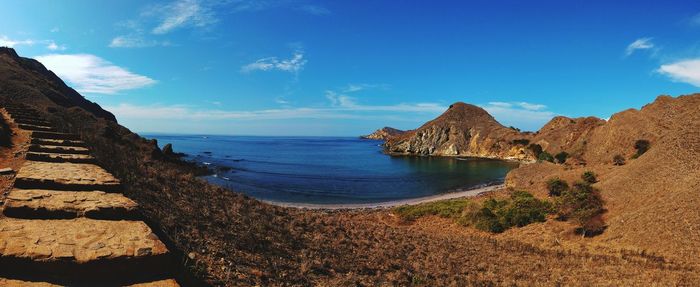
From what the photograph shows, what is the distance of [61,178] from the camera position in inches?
237

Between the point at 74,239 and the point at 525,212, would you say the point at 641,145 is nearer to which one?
the point at 525,212

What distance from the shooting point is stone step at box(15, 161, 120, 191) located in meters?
5.59

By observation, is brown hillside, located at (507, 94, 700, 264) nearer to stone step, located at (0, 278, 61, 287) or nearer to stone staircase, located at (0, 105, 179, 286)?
stone staircase, located at (0, 105, 179, 286)

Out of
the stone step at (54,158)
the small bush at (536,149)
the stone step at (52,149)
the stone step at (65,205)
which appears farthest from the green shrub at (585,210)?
the small bush at (536,149)

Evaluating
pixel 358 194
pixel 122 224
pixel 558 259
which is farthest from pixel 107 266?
pixel 358 194

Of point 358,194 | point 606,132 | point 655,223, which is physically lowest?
point 358,194

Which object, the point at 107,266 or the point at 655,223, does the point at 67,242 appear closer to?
the point at 107,266

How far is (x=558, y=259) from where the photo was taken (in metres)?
15.6

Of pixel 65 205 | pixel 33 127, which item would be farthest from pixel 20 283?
pixel 33 127

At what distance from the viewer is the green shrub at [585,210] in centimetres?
2190

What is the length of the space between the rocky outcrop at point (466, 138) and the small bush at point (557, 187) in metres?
86.8

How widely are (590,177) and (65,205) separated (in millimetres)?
39266

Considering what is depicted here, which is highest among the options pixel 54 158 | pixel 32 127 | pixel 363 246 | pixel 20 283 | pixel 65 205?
pixel 32 127

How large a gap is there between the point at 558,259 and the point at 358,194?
35.0m
